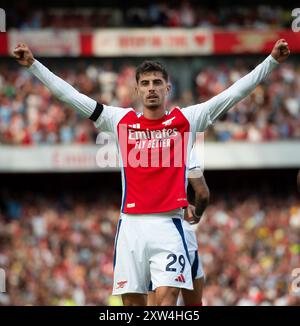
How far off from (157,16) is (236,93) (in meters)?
20.6

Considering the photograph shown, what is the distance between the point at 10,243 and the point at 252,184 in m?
7.07

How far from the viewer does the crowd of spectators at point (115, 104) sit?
25.5 metres

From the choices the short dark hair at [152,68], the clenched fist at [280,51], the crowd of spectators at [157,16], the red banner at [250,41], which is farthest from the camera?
the crowd of spectators at [157,16]

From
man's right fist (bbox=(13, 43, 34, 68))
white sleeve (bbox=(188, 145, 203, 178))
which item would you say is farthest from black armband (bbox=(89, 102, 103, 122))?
white sleeve (bbox=(188, 145, 203, 178))

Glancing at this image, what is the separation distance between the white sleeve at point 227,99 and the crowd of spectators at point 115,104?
17.0 metres

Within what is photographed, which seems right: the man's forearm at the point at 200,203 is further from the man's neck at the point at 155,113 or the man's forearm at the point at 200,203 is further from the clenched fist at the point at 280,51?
the clenched fist at the point at 280,51

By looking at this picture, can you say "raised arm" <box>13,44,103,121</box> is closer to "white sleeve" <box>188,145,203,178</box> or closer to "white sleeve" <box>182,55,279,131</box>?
"white sleeve" <box>182,55,279,131</box>

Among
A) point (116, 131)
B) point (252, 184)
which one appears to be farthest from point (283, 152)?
point (116, 131)

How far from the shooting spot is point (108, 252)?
73.9 feet

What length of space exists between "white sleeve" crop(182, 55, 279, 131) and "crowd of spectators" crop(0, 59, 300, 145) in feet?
55.7

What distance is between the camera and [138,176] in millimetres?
8320

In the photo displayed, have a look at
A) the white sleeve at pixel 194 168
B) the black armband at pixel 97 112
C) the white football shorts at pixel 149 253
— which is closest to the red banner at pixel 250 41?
the white sleeve at pixel 194 168

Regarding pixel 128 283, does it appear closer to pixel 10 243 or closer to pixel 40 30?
pixel 10 243

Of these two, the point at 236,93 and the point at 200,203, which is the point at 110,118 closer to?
the point at 236,93
